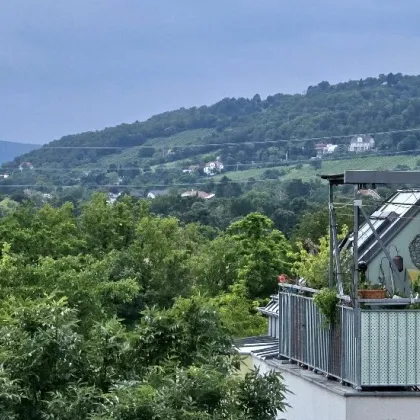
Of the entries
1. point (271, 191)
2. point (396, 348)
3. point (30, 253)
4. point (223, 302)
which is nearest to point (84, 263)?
point (30, 253)

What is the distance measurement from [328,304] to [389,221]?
198cm

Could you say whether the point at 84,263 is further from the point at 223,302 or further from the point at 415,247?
the point at 415,247

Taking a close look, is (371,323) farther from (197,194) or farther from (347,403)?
(197,194)

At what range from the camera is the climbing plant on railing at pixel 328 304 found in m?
18.8

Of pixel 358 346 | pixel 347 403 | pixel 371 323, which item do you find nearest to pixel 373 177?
pixel 371 323

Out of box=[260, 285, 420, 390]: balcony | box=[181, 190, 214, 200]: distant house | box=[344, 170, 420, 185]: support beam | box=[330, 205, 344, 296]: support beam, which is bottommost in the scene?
box=[260, 285, 420, 390]: balcony

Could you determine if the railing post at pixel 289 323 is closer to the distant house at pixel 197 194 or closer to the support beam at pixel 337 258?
the support beam at pixel 337 258

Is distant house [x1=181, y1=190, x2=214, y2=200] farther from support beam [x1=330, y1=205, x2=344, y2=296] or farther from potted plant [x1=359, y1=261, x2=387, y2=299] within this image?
potted plant [x1=359, y1=261, x2=387, y2=299]

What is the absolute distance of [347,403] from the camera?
704 inches

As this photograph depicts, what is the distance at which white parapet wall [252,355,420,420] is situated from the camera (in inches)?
702

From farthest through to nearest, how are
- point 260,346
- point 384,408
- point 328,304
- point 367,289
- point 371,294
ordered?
point 260,346
point 328,304
point 367,289
point 371,294
point 384,408

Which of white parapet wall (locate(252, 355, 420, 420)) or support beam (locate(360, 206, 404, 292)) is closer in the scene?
white parapet wall (locate(252, 355, 420, 420))

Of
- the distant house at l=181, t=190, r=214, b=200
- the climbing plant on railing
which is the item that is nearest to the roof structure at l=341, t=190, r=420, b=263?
the climbing plant on railing

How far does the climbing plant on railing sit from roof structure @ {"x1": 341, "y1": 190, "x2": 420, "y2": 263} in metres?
0.97
